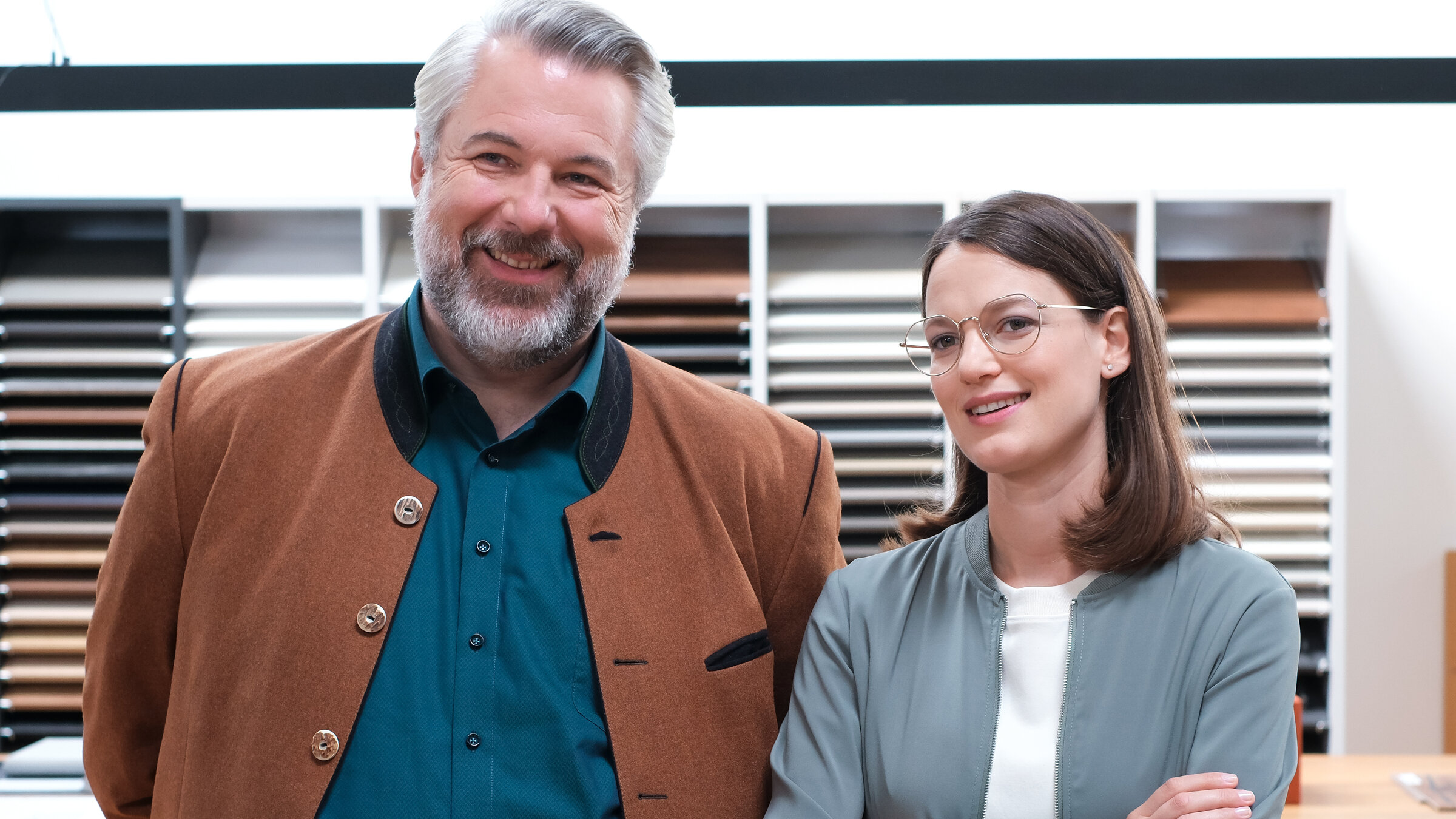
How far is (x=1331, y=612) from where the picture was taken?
10.5ft

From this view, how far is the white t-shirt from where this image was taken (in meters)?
1.30

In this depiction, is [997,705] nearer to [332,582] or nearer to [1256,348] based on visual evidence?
[332,582]

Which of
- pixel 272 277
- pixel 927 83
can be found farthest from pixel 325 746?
pixel 272 277

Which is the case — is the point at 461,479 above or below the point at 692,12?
below

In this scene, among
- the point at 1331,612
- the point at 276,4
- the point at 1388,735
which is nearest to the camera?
the point at 1331,612

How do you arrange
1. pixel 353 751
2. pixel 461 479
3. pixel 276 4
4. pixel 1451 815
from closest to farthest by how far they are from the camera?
pixel 353 751, pixel 461 479, pixel 1451 815, pixel 276 4

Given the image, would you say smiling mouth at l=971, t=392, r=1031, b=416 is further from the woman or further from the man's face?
the man's face

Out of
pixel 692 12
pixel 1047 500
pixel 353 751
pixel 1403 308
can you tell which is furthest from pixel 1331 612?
pixel 353 751

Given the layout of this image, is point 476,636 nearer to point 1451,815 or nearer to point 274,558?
point 274,558

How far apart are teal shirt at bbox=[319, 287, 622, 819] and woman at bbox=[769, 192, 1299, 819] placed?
0.95ft

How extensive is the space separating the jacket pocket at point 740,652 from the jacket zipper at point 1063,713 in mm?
337

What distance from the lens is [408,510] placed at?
136 centimetres

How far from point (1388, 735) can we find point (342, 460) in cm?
382

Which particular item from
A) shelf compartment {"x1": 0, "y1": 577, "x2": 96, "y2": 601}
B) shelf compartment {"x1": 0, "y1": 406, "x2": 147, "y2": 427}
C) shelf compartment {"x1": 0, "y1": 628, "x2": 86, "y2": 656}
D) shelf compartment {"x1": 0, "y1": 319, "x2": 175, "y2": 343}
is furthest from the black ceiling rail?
shelf compartment {"x1": 0, "y1": 628, "x2": 86, "y2": 656}
